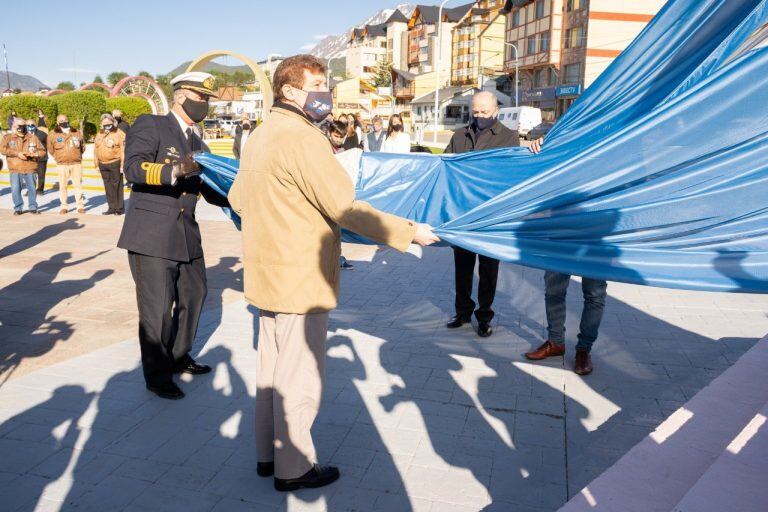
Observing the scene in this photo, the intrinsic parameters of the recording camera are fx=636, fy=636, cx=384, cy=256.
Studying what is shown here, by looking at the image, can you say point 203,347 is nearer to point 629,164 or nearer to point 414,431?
point 414,431

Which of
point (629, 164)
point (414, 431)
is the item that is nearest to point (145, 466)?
point (414, 431)

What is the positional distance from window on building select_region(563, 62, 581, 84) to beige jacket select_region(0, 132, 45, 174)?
45327 millimetres

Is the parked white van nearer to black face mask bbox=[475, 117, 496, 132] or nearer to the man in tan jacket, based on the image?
black face mask bbox=[475, 117, 496, 132]

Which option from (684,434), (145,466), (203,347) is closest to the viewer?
(684,434)

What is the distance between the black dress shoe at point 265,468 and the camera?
135 inches

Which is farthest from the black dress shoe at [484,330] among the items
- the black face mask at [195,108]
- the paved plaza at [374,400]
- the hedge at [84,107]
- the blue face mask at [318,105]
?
the hedge at [84,107]

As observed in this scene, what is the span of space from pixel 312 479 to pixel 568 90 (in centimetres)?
5113

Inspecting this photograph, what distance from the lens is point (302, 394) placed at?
3.29 m

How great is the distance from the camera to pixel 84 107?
3562cm

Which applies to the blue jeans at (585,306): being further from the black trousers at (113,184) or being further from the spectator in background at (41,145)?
the spectator in background at (41,145)

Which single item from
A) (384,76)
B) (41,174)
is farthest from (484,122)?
(384,76)

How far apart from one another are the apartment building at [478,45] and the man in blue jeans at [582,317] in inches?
2464

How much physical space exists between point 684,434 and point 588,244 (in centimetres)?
104

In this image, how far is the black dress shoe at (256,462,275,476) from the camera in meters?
3.42
